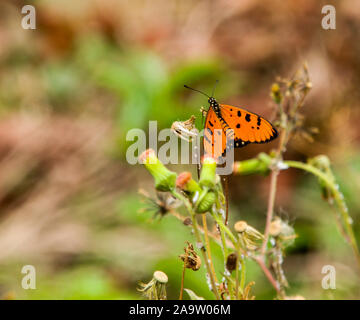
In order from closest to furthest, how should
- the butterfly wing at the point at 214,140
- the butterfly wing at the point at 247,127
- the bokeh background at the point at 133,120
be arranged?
the butterfly wing at the point at 214,140 → the butterfly wing at the point at 247,127 → the bokeh background at the point at 133,120

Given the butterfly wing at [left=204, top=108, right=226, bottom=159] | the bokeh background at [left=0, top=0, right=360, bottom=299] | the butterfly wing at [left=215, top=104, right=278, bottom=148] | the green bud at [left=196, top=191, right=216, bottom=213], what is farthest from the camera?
the bokeh background at [left=0, top=0, right=360, bottom=299]

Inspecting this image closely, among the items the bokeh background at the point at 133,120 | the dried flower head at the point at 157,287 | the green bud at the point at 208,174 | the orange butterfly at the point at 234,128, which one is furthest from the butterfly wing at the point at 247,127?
the bokeh background at the point at 133,120

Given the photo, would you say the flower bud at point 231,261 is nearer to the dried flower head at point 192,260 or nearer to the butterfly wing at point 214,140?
the dried flower head at point 192,260

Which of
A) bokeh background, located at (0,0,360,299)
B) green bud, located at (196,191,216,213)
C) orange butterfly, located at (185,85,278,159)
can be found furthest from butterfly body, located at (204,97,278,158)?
bokeh background, located at (0,0,360,299)

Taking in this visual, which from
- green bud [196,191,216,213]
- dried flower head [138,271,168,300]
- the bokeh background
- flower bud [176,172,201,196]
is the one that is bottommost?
dried flower head [138,271,168,300]

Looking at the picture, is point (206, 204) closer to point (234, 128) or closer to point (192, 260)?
point (192, 260)

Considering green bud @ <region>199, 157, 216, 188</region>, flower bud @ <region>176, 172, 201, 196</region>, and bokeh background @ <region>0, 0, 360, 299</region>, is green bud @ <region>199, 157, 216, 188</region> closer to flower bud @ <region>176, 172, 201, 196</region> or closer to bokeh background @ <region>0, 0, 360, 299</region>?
flower bud @ <region>176, 172, 201, 196</region>
